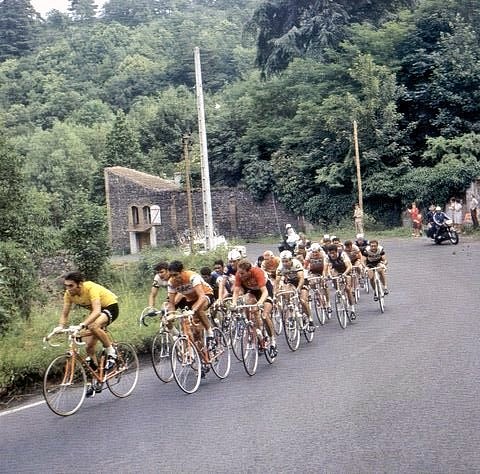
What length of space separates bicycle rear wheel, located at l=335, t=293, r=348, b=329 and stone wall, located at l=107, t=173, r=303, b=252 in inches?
1423

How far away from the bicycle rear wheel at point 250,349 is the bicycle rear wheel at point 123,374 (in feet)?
5.66

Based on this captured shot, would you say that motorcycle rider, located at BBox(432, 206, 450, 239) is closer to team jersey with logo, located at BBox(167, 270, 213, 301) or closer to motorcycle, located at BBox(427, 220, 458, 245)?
motorcycle, located at BBox(427, 220, 458, 245)

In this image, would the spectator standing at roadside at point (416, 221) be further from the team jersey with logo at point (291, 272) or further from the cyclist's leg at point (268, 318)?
the cyclist's leg at point (268, 318)

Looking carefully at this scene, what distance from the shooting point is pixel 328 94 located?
54750 mm

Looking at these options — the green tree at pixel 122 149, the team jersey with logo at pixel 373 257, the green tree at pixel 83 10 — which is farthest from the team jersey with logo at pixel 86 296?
the green tree at pixel 83 10

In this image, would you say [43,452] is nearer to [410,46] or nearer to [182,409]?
[182,409]

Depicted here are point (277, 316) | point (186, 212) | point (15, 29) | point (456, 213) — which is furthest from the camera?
point (15, 29)

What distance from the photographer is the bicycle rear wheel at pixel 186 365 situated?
12.4m

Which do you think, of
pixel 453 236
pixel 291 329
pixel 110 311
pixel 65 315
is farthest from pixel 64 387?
pixel 453 236

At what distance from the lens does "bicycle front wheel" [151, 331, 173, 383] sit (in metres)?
12.7

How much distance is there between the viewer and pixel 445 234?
1427 inches

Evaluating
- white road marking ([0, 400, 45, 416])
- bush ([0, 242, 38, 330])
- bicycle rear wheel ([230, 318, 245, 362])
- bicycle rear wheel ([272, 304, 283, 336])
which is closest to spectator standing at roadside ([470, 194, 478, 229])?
bush ([0, 242, 38, 330])

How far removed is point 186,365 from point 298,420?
3084 mm

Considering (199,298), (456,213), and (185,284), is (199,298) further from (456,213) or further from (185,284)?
(456,213)
